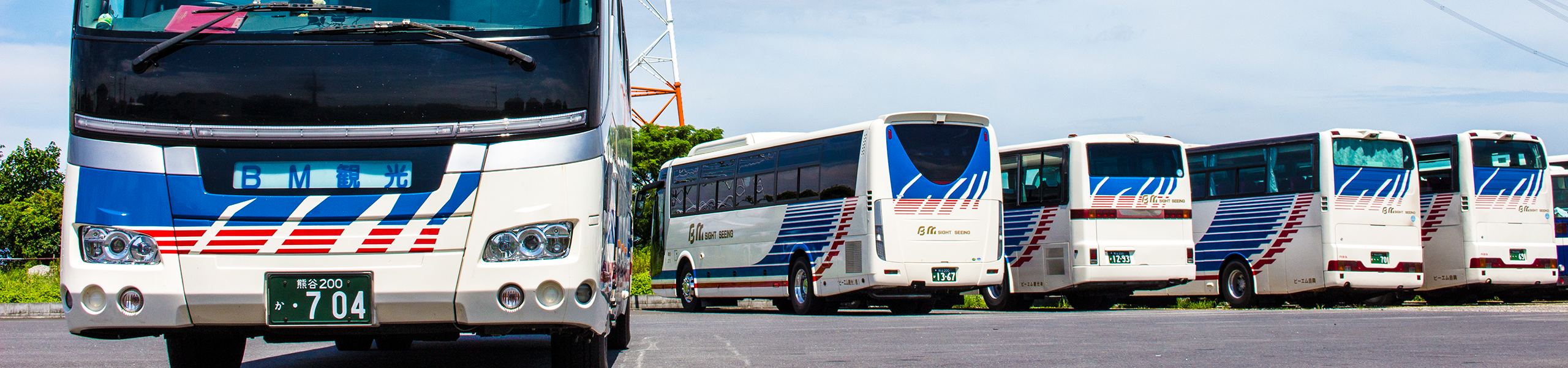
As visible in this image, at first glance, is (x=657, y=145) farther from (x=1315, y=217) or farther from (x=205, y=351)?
(x=205, y=351)

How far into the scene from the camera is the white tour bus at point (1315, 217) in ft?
65.5

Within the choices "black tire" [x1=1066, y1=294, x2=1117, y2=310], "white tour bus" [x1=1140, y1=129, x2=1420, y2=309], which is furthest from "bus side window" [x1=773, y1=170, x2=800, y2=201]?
"white tour bus" [x1=1140, y1=129, x2=1420, y2=309]

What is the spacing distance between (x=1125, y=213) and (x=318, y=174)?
16.1 m

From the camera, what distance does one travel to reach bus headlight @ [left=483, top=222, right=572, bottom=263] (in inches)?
→ 209

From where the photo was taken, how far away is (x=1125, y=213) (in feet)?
64.5

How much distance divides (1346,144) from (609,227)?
1681cm

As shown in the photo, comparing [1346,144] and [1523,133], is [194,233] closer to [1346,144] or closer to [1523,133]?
[1346,144]

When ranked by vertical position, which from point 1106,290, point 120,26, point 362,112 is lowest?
point 1106,290

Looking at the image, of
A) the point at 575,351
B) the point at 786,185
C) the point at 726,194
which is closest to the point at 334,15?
the point at 575,351

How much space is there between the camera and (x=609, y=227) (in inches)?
249

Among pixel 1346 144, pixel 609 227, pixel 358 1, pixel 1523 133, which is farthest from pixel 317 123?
pixel 1523 133

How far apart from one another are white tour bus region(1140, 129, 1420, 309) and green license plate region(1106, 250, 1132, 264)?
107 inches

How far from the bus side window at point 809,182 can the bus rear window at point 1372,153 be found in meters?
8.24

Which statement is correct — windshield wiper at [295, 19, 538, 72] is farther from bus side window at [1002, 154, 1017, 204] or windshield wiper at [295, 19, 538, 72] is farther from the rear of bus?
bus side window at [1002, 154, 1017, 204]
